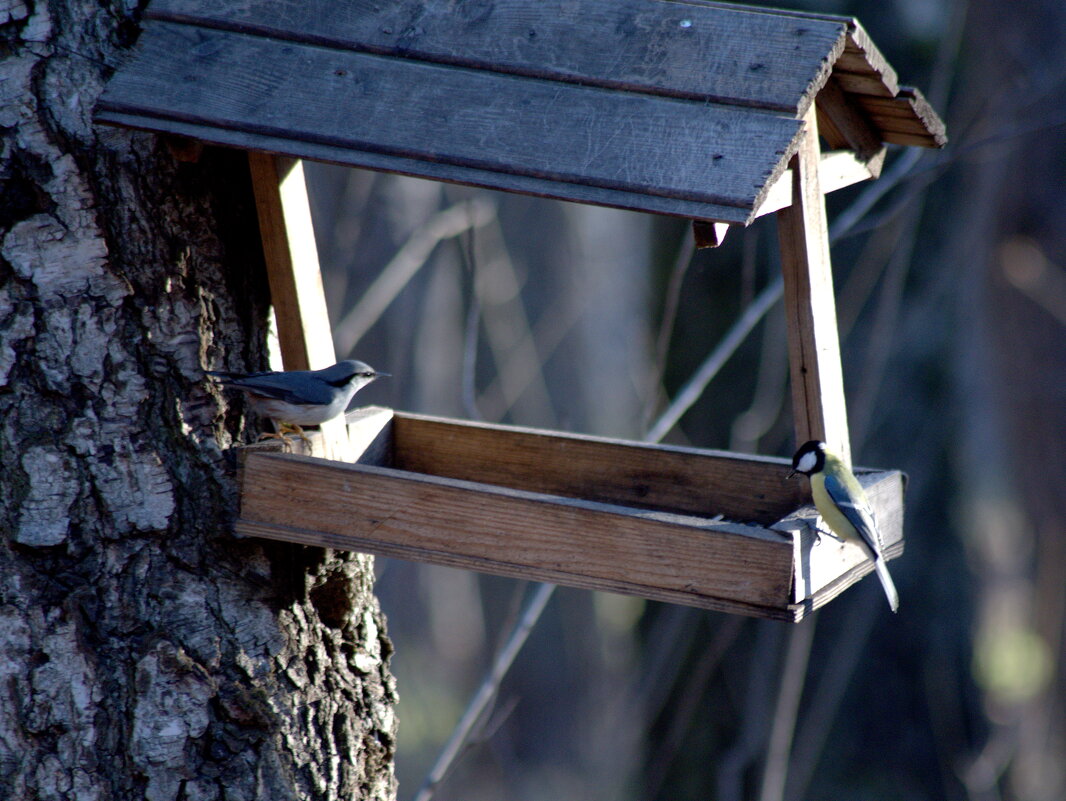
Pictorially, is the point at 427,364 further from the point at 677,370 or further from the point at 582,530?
the point at 582,530

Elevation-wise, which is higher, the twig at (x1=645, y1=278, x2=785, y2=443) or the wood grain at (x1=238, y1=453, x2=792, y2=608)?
the twig at (x1=645, y1=278, x2=785, y2=443)

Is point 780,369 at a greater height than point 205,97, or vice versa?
point 780,369

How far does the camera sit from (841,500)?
191 centimetres

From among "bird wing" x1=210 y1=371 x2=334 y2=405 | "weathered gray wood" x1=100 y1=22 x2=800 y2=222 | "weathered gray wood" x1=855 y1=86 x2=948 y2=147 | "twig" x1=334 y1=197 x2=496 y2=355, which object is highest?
"twig" x1=334 y1=197 x2=496 y2=355

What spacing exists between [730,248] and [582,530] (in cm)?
292

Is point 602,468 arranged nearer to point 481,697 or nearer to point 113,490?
point 481,697

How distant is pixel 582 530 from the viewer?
70.6 inches

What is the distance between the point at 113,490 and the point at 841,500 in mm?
1331

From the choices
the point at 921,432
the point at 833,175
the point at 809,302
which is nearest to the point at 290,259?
the point at 809,302

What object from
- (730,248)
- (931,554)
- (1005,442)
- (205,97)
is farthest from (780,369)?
(205,97)

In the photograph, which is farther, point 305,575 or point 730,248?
point 730,248

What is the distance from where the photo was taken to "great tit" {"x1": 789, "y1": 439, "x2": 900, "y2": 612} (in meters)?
1.91

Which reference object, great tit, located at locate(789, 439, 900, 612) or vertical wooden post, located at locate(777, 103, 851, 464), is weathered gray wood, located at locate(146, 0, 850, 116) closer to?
vertical wooden post, located at locate(777, 103, 851, 464)

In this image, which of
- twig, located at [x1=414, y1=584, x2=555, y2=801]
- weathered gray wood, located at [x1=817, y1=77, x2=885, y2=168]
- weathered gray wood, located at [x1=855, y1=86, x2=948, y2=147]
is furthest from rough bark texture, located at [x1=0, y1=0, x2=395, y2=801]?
weathered gray wood, located at [x1=855, y1=86, x2=948, y2=147]
